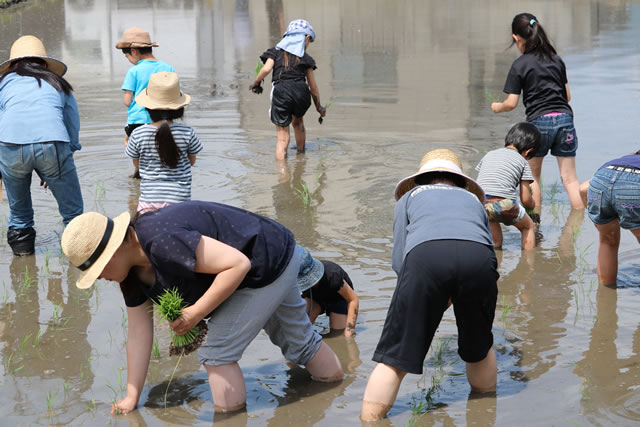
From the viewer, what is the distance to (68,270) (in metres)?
6.59

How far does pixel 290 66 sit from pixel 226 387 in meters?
6.02

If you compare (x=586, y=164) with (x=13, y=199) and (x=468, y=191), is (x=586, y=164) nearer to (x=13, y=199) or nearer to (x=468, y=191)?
(x=468, y=191)

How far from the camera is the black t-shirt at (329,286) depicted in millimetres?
5184

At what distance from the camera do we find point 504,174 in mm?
6582

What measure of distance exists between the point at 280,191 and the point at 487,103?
5.97 meters

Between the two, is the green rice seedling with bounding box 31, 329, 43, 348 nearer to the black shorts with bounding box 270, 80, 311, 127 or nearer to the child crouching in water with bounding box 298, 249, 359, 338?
the child crouching in water with bounding box 298, 249, 359, 338

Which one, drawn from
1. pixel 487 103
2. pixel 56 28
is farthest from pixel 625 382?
pixel 56 28

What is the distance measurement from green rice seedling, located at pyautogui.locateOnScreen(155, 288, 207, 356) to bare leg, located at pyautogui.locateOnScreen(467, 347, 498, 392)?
1.41 metres

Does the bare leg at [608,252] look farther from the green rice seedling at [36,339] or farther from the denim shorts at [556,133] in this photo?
the green rice seedling at [36,339]

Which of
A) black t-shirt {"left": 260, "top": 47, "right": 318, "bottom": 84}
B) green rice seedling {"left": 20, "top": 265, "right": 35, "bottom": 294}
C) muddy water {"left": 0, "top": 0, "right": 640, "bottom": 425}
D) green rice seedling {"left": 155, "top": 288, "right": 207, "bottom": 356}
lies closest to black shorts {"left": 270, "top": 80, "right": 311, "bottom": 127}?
black t-shirt {"left": 260, "top": 47, "right": 318, "bottom": 84}

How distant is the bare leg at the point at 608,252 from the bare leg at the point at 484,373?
180 cm

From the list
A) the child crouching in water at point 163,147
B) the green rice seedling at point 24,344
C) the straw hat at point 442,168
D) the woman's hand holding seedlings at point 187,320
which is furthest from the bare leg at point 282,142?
the woman's hand holding seedlings at point 187,320

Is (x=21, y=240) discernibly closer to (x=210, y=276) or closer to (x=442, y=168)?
(x=210, y=276)

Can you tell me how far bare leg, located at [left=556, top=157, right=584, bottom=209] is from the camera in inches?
312
